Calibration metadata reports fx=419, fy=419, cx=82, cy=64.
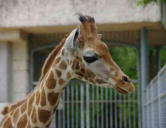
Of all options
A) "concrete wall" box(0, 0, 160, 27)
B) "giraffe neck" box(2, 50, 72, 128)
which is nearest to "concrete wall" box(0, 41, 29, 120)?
"concrete wall" box(0, 0, 160, 27)

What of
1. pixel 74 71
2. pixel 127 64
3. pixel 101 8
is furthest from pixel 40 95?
pixel 127 64

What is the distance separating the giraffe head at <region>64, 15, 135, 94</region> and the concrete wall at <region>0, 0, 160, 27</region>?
5.60 meters

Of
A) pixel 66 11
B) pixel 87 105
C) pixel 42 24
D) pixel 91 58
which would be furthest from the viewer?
pixel 87 105

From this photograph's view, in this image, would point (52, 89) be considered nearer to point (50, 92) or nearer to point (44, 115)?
point (50, 92)

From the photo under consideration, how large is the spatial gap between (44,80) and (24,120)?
1.52 feet

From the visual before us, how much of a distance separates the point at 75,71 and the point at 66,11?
5.85 m

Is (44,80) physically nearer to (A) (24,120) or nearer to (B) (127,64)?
(A) (24,120)

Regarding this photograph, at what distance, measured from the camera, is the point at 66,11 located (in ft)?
31.7

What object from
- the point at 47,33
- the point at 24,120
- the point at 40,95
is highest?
the point at 47,33

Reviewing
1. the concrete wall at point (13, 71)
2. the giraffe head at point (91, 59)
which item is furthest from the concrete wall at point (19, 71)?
the giraffe head at point (91, 59)

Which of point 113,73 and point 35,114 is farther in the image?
point 35,114

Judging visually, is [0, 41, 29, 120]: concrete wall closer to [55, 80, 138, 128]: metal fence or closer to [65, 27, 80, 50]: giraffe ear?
[55, 80, 138, 128]: metal fence

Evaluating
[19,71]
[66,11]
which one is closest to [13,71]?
[19,71]

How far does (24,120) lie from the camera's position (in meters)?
4.23
